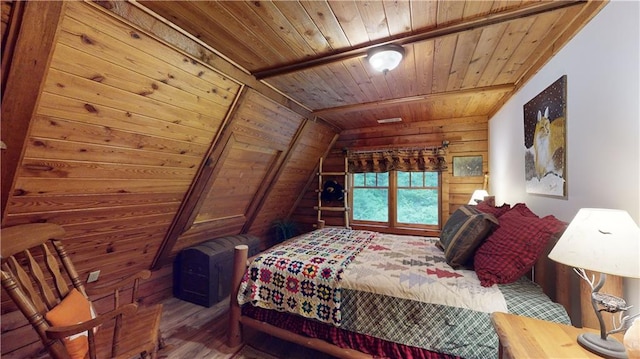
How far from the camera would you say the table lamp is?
2.76 ft

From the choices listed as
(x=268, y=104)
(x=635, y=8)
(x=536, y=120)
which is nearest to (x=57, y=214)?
(x=268, y=104)

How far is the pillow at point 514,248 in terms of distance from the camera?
149 centimetres

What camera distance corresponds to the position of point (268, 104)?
262 cm

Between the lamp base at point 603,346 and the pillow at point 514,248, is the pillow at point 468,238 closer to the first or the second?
the pillow at point 514,248

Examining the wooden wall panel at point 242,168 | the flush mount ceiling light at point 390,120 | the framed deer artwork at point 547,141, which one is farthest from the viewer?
the flush mount ceiling light at point 390,120

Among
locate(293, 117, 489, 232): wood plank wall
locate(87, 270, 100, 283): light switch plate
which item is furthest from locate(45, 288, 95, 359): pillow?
locate(293, 117, 489, 232): wood plank wall

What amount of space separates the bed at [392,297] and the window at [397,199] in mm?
1713

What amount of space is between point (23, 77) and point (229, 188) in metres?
1.94

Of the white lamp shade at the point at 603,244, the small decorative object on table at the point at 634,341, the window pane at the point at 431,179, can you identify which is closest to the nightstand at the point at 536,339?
the small decorative object on table at the point at 634,341

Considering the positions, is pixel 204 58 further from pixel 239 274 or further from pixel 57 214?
pixel 239 274

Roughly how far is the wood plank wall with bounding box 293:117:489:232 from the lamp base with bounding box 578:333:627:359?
292 cm

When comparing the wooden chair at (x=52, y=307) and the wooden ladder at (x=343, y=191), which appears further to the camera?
the wooden ladder at (x=343, y=191)

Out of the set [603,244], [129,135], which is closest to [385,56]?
[603,244]

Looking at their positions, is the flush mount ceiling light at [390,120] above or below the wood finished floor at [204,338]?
above
